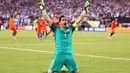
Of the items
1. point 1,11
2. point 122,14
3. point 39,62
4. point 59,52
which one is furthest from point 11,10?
point 59,52

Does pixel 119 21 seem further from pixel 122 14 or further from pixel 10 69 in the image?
pixel 10 69

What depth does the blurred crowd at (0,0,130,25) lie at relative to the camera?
206 ft

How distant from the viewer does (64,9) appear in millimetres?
68000

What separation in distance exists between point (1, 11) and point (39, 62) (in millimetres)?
54364

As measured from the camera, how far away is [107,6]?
6581 cm

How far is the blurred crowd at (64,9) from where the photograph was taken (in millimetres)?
62809

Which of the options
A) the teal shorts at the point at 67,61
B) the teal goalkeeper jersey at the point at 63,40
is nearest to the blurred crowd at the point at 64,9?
the teal goalkeeper jersey at the point at 63,40

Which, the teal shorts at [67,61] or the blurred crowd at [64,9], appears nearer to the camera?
the teal shorts at [67,61]

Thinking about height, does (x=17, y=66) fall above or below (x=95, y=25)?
above

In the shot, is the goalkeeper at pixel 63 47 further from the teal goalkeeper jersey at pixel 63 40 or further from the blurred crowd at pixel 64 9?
the blurred crowd at pixel 64 9

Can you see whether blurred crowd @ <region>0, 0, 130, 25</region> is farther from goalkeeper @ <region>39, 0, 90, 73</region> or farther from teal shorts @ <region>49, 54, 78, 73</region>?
teal shorts @ <region>49, 54, 78, 73</region>

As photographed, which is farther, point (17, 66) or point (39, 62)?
point (39, 62)

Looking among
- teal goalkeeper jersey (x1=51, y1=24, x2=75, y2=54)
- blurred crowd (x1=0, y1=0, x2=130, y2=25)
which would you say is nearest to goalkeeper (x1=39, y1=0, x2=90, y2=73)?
teal goalkeeper jersey (x1=51, y1=24, x2=75, y2=54)

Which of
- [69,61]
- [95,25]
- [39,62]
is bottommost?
[95,25]
